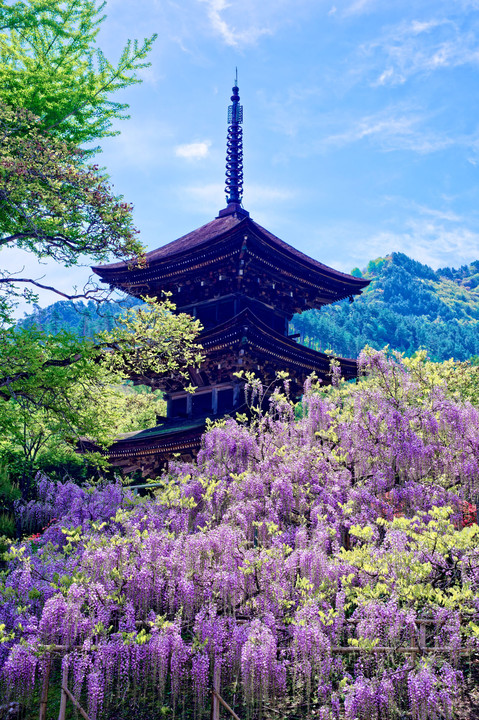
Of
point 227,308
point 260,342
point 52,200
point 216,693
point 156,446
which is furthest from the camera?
point 227,308

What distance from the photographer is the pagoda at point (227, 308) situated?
15.4 meters

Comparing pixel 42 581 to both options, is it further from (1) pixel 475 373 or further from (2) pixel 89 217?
(1) pixel 475 373

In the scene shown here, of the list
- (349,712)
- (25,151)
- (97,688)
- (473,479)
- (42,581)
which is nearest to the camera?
(349,712)

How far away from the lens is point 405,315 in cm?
13375

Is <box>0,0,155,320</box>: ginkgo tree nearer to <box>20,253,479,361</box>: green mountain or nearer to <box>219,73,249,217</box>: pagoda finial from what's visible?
<box>219,73,249,217</box>: pagoda finial

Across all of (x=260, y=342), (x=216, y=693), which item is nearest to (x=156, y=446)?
(x=260, y=342)

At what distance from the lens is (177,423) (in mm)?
17047

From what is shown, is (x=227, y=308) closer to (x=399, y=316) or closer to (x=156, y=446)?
(x=156, y=446)

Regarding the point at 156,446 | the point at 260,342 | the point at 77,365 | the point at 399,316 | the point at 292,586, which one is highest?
the point at 399,316

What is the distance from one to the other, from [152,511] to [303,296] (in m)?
12.1

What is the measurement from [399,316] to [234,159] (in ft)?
343

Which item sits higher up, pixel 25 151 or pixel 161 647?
pixel 25 151

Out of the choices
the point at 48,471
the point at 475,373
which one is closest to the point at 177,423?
the point at 48,471

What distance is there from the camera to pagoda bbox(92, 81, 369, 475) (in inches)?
607
